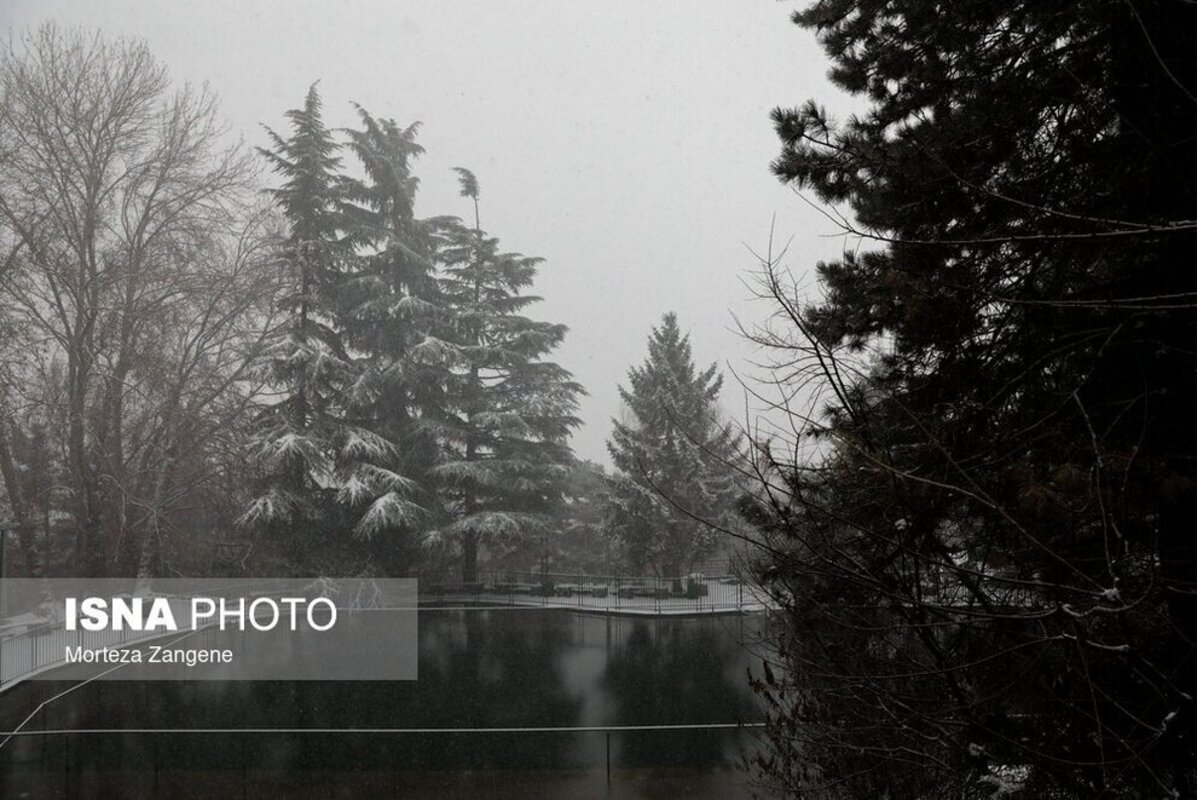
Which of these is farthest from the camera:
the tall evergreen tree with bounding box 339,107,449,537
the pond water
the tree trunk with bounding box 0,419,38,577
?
the tall evergreen tree with bounding box 339,107,449,537

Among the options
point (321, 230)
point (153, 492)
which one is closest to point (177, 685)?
point (153, 492)

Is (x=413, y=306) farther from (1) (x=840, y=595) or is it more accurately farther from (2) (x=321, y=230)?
(1) (x=840, y=595)

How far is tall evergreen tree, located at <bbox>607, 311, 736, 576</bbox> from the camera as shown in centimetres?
3078

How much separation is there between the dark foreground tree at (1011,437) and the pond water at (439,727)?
3.17 feet

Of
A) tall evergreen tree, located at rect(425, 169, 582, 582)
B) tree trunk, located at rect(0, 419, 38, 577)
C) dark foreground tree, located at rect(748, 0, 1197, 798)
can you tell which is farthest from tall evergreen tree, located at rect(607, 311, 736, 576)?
dark foreground tree, located at rect(748, 0, 1197, 798)

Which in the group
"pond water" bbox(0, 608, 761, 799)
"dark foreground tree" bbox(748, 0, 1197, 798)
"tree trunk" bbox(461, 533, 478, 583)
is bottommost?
"pond water" bbox(0, 608, 761, 799)

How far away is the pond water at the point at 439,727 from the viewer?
10.3 metres

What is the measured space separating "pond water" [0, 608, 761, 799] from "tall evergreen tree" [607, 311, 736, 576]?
24.9 feet

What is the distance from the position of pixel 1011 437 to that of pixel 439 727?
12011 mm
